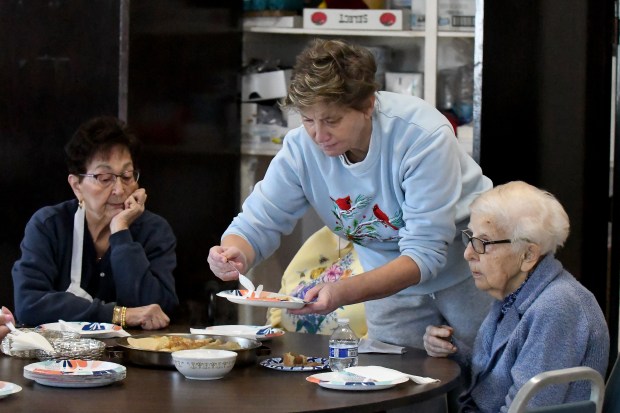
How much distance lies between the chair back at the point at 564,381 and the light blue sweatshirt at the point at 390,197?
0.59m

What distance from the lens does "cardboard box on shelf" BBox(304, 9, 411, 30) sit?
4.48m

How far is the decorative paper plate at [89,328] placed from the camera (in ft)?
9.04

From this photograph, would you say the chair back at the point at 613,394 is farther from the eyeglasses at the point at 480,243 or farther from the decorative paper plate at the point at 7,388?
the decorative paper plate at the point at 7,388

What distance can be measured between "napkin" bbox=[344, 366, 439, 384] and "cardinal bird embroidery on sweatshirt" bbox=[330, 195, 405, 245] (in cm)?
55

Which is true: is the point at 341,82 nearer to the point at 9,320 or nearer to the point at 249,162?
the point at 9,320

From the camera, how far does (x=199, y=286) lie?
4590mm

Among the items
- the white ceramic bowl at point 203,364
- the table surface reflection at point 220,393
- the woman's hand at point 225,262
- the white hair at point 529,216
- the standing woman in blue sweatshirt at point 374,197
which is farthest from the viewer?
the woman's hand at point 225,262

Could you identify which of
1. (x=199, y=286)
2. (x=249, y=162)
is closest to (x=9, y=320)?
(x=199, y=286)

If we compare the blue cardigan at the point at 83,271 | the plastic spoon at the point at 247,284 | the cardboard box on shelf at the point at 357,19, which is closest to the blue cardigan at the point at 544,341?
the plastic spoon at the point at 247,284

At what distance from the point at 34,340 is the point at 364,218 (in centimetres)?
87

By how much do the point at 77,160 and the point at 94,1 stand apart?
32.8 inches

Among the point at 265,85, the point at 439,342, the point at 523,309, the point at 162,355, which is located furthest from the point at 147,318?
Result: the point at 265,85

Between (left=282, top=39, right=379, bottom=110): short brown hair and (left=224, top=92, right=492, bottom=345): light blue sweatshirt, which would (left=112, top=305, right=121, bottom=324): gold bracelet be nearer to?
(left=224, top=92, right=492, bottom=345): light blue sweatshirt

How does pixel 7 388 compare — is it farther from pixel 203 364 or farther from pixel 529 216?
pixel 529 216
